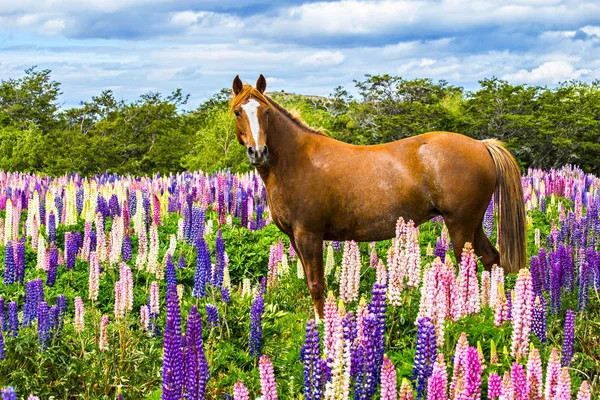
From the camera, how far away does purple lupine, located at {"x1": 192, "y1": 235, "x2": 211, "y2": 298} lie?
6.36m

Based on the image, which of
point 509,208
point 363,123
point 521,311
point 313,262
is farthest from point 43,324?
point 363,123

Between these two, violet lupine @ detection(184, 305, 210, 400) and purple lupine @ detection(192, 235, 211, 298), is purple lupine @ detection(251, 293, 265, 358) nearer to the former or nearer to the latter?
purple lupine @ detection(192, 235, 211, 298)

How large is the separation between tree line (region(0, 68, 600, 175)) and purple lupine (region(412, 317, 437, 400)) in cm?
2503

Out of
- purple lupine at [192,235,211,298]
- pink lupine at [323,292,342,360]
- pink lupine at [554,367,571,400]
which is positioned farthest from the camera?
purple lupine at [192,235,211,298]

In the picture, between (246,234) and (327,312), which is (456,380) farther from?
(246,234)

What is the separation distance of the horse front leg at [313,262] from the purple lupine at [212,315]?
1.44 meters

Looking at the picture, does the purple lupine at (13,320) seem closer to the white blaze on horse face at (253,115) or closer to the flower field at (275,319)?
the flower field at (275,319)

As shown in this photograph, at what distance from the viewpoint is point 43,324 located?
5.35 metres

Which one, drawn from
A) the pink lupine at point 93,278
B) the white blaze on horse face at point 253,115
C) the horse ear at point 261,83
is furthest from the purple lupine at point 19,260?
the horse ear at point 261,83

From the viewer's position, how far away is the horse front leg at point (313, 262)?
22.8 feet

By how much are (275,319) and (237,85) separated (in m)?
2.47

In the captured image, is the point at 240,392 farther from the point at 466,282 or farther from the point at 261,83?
the point at 261,83

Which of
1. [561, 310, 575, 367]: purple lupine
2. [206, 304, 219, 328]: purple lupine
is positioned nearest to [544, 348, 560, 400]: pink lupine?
[561, 310, 575, 367]: purple lupine

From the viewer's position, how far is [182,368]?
3527 mm
